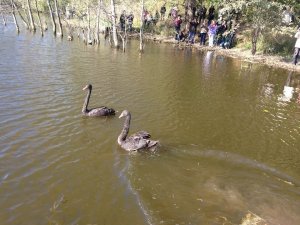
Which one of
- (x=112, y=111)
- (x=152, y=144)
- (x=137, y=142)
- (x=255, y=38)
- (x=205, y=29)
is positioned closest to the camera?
(x=152, y=144)

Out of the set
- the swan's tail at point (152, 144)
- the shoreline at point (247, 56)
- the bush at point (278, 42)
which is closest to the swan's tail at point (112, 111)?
the swan's tail at point (152, 144)

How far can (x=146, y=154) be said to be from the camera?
11539 millimetres

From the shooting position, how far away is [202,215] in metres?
8.69

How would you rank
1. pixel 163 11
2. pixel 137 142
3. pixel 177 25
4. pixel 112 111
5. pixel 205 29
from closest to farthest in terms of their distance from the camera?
pixel 137 142
pixel 112 111
pixel 205 29
pixel 177 25
pixel 163 11

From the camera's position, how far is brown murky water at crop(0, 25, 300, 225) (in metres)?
8.81

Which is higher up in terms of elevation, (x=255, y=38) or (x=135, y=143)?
(x=255, y=38)

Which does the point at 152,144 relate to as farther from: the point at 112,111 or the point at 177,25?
the point at 177,25

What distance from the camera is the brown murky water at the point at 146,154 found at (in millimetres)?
8812

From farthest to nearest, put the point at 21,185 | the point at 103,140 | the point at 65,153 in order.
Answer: the point at 103,140 < the point at 65,153 < the point at 21,185

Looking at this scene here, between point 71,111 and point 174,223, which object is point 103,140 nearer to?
point 71,111

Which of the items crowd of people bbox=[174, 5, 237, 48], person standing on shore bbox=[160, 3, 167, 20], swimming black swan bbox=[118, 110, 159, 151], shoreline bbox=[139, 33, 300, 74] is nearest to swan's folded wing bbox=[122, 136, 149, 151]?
swimming black swan bbox=[118, 110, 159, 151]

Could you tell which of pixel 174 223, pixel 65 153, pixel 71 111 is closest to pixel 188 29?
pixel 71 111

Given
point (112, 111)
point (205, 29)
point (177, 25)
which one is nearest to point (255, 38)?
point (205, 29)

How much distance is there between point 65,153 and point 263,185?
225 inches
